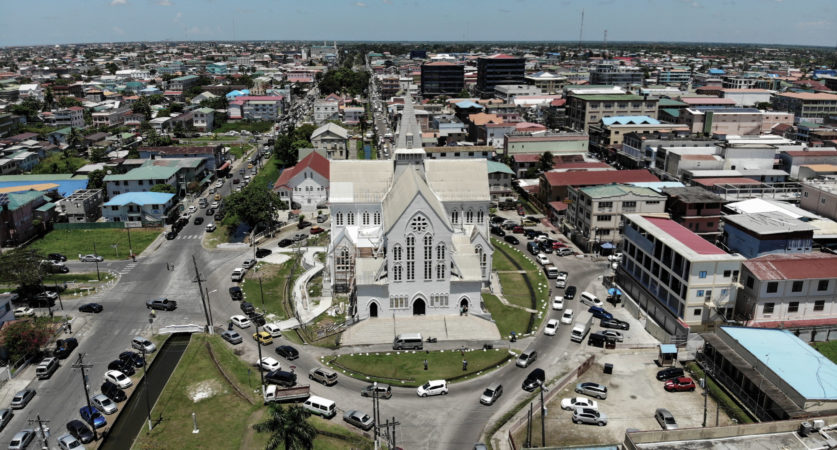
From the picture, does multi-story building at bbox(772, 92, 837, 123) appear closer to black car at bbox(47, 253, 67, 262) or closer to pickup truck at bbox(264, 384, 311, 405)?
pickup truck at bbox(264, 384, 311, 405)

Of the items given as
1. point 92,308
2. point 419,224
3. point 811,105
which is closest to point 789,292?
point 419,224

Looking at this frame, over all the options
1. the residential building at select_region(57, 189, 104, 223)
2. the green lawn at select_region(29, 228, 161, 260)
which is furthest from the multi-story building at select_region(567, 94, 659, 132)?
the residential building at select_region(57, 189, 104, 223)

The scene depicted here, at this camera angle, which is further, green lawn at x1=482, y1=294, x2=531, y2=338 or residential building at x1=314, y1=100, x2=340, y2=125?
residential building at x1=314, y1=100, x2=340, y2=125

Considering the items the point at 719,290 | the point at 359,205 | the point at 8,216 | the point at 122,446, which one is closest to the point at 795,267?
the point at 719,290

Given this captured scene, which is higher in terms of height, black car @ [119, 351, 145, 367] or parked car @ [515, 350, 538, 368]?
parked car @ [515, 350, 538, 368]

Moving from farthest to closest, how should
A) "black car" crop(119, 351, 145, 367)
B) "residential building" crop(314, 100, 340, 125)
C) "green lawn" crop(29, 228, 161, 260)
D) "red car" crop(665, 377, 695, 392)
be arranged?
"residential building" crop(314, 100, 340, 125) < "green lawn" crop(29, 228, 161, 260) < "black car" crop(119, 351, 145, 367) < "red car" crop(665, 377, 695, 392)

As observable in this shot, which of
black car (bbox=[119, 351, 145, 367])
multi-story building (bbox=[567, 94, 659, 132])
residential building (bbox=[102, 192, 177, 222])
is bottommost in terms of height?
black car (bbox=[119, 351, 145, 367])

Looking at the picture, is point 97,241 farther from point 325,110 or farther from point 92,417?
point 325,110
